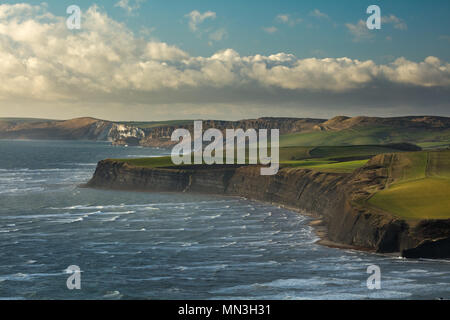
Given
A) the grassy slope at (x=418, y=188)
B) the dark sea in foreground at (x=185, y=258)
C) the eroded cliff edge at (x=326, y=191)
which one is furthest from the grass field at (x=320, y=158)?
the dark sea in foreground at (x=185, y=258)

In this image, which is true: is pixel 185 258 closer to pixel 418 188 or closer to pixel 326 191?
pixel 418 188

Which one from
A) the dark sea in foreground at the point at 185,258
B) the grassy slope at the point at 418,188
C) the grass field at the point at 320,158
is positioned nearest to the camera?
the dark sea in foreground at the point at 185,258

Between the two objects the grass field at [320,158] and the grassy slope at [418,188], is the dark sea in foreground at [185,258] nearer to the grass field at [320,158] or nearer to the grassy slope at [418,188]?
the grassy slope at [418,188]

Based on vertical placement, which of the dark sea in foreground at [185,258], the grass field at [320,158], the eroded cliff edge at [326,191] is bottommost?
the dark sea in foreground at [185,258]

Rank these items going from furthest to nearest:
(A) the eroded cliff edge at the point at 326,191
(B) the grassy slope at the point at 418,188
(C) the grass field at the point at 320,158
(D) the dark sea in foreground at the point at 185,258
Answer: (C) the grass field at the point at 320,158 → (B) the grassy slope at the point at 418,188 → (A) the eroded cliff edge at the point at 326,191 → (D) the dark sea in foreground at the point at 185,258

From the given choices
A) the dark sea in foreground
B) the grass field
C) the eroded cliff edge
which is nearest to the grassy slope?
the eroded cliff edge

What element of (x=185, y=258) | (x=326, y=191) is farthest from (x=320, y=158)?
(x=185, y=258)

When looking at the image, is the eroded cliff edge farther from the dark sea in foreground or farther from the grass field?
the grass field
